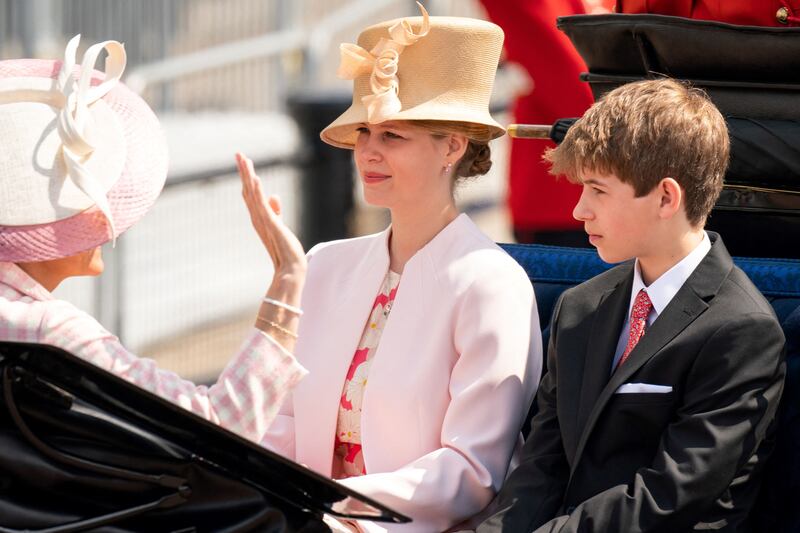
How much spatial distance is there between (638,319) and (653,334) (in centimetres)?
9

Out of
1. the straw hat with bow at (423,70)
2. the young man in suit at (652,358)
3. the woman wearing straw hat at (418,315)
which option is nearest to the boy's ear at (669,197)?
the young man in suit at (652,358)

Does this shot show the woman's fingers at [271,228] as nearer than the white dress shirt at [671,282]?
Yes

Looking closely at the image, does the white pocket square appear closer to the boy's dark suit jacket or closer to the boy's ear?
the boy's dark suit jacket

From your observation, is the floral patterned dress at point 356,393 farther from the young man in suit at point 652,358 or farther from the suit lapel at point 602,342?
the suit lapel at point 602,342

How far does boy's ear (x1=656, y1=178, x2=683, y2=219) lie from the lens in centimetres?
263

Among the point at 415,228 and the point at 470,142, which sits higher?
the point at 470,142

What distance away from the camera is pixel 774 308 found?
289 centimetres

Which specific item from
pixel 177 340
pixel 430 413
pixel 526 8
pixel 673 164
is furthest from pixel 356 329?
pixel 177 340

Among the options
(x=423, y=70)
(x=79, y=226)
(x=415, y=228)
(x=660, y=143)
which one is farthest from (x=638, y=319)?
(x=79, y=226)

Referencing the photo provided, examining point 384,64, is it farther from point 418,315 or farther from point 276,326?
point 276,326

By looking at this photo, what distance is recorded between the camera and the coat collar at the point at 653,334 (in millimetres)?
2590

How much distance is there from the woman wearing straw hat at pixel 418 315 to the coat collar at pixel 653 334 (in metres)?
0.26

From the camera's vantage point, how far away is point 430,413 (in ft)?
9.73

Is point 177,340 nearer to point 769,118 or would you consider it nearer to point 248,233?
point 248,233
